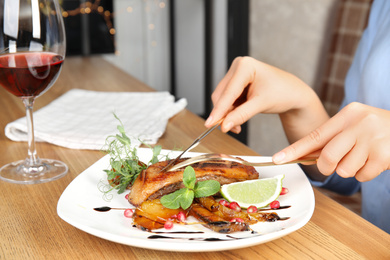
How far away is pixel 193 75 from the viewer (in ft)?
13.8

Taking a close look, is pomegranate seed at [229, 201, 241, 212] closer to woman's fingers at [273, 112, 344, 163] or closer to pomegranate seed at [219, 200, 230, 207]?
pomegranate seed at [219, 200, 230, 207]

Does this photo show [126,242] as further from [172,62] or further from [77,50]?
[172,62]

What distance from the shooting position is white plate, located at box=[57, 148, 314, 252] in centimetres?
65

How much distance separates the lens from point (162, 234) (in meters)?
0.71

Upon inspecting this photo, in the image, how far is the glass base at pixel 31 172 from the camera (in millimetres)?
965

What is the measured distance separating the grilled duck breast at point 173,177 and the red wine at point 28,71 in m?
0.30

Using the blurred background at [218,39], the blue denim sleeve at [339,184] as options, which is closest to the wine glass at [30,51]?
the blue denim sleeve at [339,184]

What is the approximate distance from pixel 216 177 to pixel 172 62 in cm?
338

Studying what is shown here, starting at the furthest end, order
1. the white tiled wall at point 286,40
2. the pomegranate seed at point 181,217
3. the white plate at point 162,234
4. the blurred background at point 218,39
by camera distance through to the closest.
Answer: the white tiled wall at point 286,40 → the blurred background at point 218,39 → the pomegranate seed at point 181,217 → the white plate at point 162,234

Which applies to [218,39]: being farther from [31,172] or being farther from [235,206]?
[235,206]

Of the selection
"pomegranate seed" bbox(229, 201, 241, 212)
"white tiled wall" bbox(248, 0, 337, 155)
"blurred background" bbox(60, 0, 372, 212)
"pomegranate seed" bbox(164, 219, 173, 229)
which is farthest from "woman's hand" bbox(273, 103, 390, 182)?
"white tiled wall" bbox(248, 0, 337, 155)

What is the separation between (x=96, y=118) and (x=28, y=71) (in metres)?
0.47

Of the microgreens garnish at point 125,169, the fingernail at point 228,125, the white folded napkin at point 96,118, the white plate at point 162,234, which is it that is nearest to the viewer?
the white plate at point 162,234

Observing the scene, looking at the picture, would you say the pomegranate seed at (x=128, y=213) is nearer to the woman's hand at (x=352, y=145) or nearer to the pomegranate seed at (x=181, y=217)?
the pomegranate seed at (x=181, y=217)
